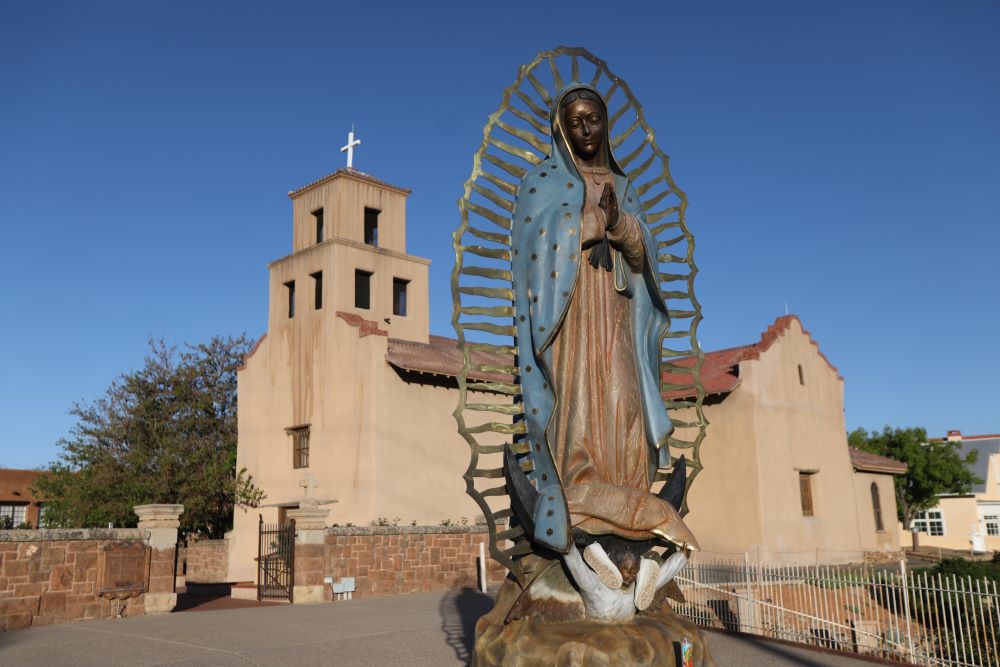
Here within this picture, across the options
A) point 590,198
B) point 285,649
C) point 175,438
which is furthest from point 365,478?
point 590,198

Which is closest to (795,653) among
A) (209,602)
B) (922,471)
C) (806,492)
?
(209,602)

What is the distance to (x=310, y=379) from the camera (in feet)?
81.8

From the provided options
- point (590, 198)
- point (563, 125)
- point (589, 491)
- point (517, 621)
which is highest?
point (563, 125)

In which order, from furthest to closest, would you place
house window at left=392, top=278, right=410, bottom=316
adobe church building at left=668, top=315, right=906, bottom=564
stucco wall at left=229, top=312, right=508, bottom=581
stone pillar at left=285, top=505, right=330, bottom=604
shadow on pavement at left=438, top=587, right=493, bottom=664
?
house window at left=392, top=278, right=410, bottom=316
adobe church building at left=668, top=315, right=906, bottom=564
stucco wall at left=229, top=312, right=508, bottom=581
stone pillar at left=285, top=505, right=330, bottom=604
shadow on pavement at left=438, top=587, right=493, bottom=664

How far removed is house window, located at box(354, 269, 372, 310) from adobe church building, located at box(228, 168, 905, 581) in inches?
1.4

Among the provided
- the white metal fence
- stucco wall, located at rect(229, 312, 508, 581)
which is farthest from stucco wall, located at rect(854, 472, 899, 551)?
the white metal fence

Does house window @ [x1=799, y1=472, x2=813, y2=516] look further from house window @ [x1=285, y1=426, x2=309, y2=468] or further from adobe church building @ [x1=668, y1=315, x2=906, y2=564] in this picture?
house window @ [x1=285, y1=426, x2=309, y2=468]

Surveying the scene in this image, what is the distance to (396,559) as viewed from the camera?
63.1 feet

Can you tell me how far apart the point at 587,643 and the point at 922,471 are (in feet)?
137

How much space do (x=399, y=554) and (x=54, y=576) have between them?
7445 mm

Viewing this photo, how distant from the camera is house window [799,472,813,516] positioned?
25.3 meters

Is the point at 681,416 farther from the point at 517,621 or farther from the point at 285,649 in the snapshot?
the point at 517,621

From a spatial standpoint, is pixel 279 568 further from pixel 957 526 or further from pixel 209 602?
pixel 957 526

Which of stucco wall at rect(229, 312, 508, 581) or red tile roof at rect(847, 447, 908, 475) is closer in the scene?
stucco wall at rect(229, 312, 508, 581)
